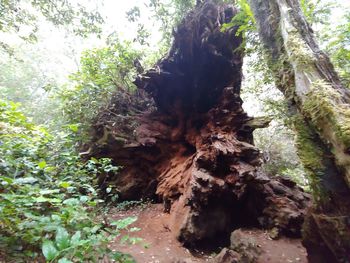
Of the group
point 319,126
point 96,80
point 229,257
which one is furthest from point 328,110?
point 96,80

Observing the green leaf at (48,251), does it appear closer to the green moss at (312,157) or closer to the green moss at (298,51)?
the green moss at (312,157)

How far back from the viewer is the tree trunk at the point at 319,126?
7.48 feet

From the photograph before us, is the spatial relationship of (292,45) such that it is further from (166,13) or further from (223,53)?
(166,13)

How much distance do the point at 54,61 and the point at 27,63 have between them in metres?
3.49

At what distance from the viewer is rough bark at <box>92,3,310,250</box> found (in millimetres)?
6078

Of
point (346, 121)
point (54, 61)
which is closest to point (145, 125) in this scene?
point (346, 121)

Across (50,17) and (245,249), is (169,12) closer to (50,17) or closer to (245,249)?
(50,17)

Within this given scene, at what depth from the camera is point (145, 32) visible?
8.24 m

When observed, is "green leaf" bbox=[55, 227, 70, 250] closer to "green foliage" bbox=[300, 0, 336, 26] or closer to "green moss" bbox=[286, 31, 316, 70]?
"green moss" bbox=[286, 31, 316, 70]

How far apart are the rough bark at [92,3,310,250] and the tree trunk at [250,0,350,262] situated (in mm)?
3033

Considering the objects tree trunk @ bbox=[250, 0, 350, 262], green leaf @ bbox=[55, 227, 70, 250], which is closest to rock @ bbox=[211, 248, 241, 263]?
tree trunk @ bbox=[250, 0, 350, 262]

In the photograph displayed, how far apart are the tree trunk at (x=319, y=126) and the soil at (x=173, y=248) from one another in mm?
2083

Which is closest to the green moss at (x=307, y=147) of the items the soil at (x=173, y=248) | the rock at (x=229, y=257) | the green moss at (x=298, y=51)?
the green moss at (x=298, y=51)

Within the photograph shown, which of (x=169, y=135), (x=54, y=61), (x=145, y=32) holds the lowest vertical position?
(x=169, y=135)
